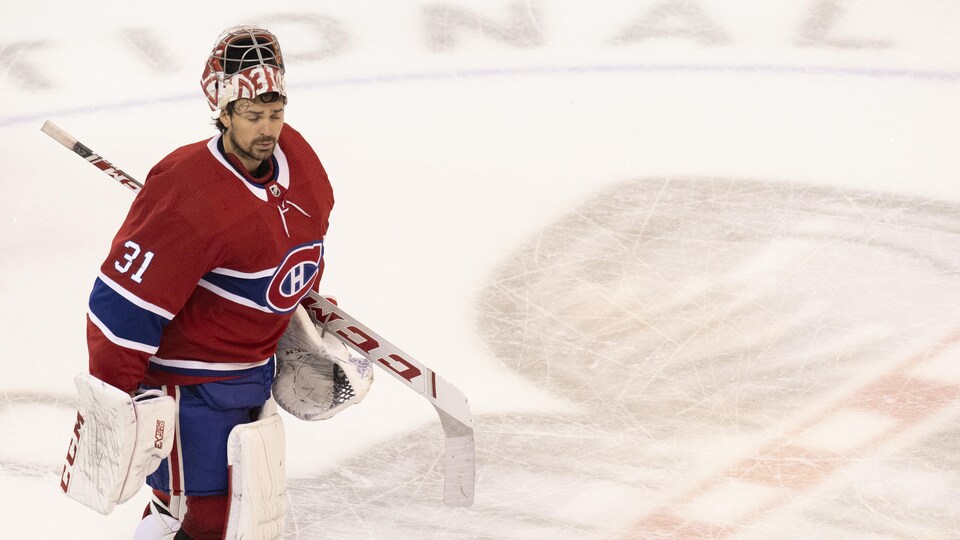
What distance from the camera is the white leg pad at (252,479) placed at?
6.97 ft

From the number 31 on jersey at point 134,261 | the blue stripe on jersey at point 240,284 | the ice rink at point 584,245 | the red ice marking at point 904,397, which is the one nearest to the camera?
the number 31 on jersey at point 134,261

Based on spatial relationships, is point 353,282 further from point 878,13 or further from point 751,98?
point 878,13

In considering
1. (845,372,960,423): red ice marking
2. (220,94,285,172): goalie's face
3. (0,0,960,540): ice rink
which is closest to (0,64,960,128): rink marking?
(0,0,960,540): ice rink

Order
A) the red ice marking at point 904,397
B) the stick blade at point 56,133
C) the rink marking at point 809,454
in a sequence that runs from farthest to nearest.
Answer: the red ice marking at point 904,397
the rink marking at point 809,454
the stick blade at point 56,133

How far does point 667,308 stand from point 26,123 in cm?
241

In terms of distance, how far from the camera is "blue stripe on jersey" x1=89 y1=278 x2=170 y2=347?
6.49 ft

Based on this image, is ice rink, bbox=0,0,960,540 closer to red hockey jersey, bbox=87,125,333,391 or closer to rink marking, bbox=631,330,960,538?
rink marking, bbox=631,330,960,538

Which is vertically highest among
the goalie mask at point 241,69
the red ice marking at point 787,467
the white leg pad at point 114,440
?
the goalie mask at point 241,69

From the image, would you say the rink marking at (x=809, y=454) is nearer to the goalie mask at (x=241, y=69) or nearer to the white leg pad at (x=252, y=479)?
the white leg pad at (x=252, y=479)

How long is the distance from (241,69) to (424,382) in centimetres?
66

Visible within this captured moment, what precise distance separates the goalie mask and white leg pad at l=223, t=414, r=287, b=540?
537 millimetres

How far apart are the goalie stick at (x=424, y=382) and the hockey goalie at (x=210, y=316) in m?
0.09

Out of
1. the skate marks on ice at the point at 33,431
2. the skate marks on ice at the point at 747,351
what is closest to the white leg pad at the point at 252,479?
the skate marks on ice at the point at 747,351

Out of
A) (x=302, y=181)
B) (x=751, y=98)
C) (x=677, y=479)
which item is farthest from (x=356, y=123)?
(x=302, y=181)
